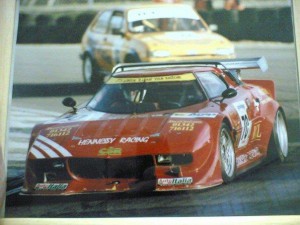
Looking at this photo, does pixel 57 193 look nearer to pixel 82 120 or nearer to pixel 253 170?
pixel 82 120

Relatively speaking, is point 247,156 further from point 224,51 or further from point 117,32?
point 117,32

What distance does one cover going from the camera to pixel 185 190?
3.19 metres

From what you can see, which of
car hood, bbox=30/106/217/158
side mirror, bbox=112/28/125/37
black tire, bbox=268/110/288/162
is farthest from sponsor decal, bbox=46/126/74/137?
black tire, bbox=268/110/288/162

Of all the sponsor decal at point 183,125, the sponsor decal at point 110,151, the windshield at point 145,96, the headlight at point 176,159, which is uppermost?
the windshield at point 145,96

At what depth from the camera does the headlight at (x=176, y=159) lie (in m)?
3.17

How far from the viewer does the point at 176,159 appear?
10.4 ft

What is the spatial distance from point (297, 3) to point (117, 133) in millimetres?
1335

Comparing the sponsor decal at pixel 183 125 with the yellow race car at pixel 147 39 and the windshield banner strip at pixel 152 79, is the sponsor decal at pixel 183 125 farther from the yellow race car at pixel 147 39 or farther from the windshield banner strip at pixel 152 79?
the yellow race car at pixel 147 39

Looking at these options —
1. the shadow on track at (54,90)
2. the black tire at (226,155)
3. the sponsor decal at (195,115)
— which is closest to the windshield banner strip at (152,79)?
the shadow on track at (54,90)

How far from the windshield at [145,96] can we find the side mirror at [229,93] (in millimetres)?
128

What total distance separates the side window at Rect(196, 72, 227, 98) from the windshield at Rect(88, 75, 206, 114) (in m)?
0.04

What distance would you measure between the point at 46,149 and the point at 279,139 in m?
1.38

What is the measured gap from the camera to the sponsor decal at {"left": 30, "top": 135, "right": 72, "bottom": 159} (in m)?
3.29

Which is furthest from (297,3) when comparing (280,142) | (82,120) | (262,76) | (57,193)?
(57,193)
